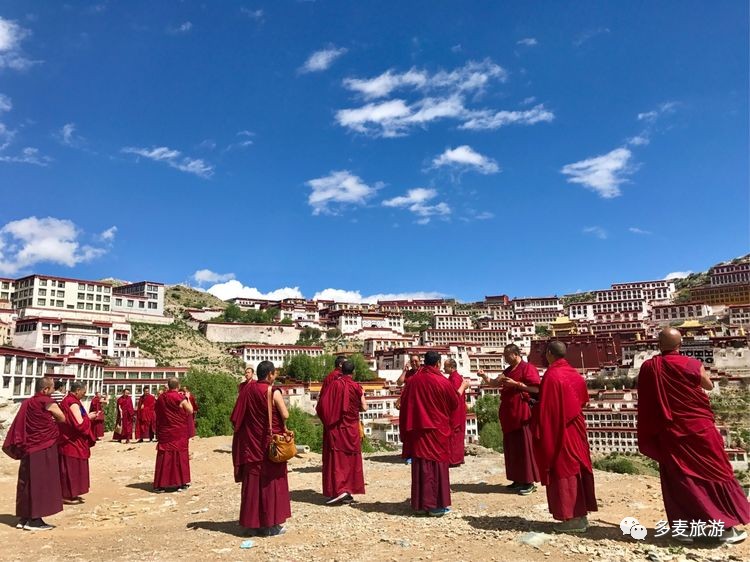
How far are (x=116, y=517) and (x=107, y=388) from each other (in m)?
47.1

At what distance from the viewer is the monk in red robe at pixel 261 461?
6.42m

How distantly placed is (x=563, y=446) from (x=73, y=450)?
7.95 metres

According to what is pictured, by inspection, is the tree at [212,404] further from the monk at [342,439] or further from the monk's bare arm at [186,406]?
the monk at [342,439]

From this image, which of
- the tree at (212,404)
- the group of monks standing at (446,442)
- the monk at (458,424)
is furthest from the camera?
the tree at (212,404)

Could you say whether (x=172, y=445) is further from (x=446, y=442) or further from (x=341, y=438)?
(x=446, y=442)

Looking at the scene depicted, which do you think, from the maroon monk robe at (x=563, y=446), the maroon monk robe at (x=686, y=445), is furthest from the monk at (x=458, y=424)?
the maroon monk robe at (x=686, y=445)

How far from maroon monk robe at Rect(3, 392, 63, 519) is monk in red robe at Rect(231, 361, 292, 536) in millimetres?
2764

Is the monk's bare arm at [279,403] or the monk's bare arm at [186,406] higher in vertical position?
the monk's bare arm at [279,403]

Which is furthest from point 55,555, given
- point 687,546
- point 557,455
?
point 687,546

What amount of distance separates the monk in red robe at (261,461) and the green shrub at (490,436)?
41.5 m

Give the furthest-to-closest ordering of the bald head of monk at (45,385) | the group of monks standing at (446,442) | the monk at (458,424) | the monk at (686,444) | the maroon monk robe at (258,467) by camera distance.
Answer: the monk at (458,424) → the bald head of monk at (45,385) → the maroon monk robe at (258,467) → the group of monks standing at (446,442) → the monk at (686,444)

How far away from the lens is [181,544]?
621 cm

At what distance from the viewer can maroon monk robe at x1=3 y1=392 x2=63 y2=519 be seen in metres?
7.34

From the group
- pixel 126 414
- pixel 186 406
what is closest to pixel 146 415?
pixel 126 414
